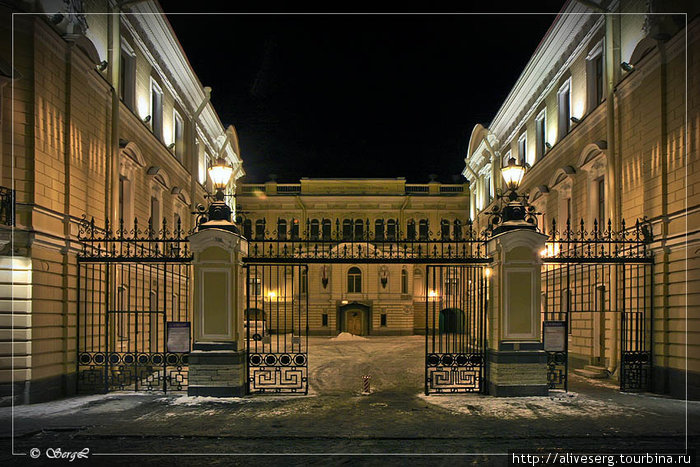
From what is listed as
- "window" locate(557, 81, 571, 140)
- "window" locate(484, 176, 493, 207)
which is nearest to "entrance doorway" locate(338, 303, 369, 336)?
"window" locate(484, 176, 493, 207)

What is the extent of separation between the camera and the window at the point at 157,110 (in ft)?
79.3

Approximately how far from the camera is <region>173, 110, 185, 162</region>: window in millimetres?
27837

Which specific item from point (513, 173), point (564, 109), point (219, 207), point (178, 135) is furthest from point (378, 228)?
point (219, 207)

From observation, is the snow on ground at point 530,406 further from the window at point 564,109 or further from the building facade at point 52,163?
the window at point 564,109

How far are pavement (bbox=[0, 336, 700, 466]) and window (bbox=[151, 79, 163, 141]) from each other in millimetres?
13523

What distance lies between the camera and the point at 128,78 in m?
20.8

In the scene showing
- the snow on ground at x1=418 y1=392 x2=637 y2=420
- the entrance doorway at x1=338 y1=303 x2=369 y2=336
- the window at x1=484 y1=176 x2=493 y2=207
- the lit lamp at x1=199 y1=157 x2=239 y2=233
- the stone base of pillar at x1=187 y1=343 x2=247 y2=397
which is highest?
the window at x1=484 y1=176 x2=493 y2=207

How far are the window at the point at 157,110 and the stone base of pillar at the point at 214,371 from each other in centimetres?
1348

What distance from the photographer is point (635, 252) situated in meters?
15.2

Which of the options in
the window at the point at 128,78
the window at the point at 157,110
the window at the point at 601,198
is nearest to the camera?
the window at the point at 601,198

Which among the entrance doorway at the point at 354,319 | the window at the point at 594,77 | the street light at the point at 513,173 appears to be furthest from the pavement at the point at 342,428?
the entrance doorway at the point at 354,319

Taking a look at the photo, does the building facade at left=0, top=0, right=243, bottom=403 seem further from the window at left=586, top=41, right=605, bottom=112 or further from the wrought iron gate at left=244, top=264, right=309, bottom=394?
the window at left=586, top=41, right=605, bottom=112

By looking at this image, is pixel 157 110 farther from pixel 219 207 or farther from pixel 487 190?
pixel 487 190

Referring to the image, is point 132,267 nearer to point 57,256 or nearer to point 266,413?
point 57,256
